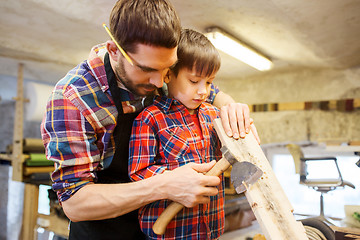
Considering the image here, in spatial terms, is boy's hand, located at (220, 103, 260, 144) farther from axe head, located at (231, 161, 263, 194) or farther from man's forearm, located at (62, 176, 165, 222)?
man's forearm, located at (62, 176, 165, 222)

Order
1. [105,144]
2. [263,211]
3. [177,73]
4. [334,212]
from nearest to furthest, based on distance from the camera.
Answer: [263,211]
[105,144]
[177,73]
[334,212]

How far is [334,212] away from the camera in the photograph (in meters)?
5.14

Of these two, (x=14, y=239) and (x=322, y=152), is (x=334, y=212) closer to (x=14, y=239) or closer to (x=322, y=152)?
(x=322, y=152)

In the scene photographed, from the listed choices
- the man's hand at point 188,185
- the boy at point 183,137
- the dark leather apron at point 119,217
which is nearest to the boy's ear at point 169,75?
the boy at point 183,137

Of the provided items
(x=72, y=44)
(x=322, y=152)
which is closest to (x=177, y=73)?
(x=72, y=44)

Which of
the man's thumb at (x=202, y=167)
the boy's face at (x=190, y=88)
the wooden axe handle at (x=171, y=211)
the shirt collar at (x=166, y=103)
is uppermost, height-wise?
the boy's face at (x=190, y=88)

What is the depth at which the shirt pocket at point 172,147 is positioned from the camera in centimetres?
125

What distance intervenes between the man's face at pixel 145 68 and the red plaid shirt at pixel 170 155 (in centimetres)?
13

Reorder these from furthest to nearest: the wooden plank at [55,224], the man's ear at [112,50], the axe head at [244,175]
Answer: the wooden plank at [55,224], the man's ear at [112,50], the axe head at [244,175]

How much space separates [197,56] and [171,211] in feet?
2.20

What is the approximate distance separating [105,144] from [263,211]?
2.24 feet

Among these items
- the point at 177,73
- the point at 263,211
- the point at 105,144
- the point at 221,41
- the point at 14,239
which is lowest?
the point at 14,239

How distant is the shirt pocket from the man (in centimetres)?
14

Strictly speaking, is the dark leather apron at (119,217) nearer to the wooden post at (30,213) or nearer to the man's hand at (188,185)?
the man's hand at (188,185)
